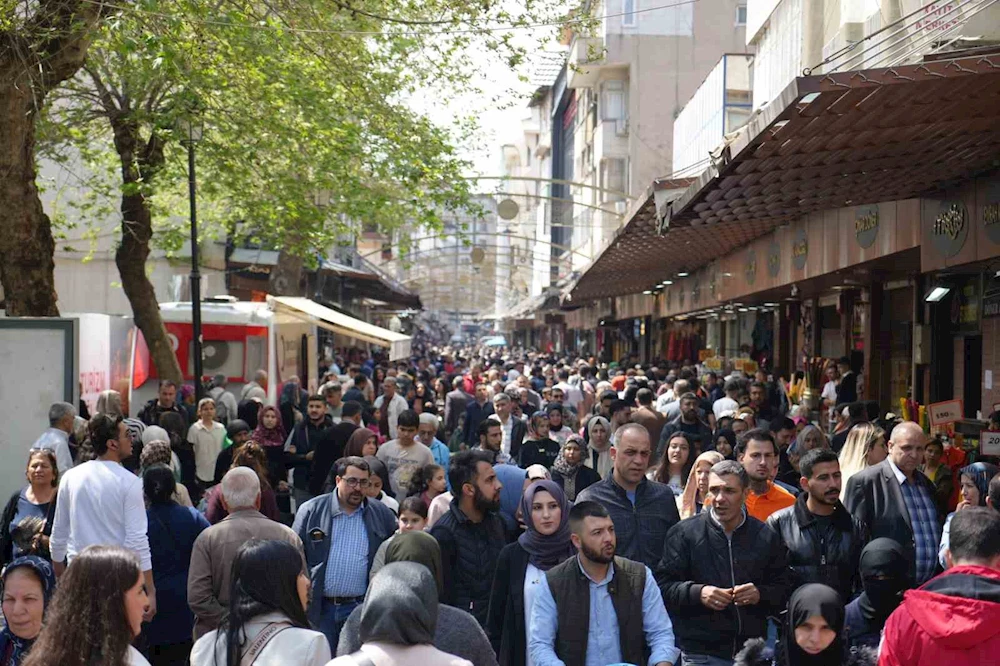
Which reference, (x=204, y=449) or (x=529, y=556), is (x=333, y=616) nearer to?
(x=529, y=556)

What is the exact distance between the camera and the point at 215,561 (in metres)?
6.63

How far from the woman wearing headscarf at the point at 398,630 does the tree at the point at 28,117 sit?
924cm

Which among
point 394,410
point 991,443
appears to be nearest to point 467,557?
point 991,443

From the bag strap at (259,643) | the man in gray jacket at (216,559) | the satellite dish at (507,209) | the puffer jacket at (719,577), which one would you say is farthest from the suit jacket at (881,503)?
the satellite dish at (507,209)

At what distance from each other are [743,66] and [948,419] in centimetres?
1769

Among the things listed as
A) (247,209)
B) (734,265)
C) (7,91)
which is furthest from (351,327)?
(7,91)

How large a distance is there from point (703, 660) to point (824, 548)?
2.96 ft

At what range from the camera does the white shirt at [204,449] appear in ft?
→ 41.6

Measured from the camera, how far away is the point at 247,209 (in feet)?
68.9

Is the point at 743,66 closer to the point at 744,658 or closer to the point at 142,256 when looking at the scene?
the point at 142,256

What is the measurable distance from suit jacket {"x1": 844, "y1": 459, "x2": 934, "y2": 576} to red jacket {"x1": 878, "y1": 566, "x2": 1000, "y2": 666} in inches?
104

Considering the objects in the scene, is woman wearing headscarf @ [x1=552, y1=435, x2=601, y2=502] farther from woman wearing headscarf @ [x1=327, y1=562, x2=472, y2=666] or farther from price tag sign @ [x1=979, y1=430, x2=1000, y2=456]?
woman wearing headscarf @ [x1=327, y1=562, x2=472, y2=666]

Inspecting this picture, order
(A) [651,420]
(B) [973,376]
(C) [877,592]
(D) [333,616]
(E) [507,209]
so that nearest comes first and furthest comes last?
(C) [877,592] → (D) [333,616] → (A) [651,420] → (B) [973,376] → (E) [507,209]

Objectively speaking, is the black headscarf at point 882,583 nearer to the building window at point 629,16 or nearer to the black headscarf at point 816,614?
the black headscarf at point 816,614
